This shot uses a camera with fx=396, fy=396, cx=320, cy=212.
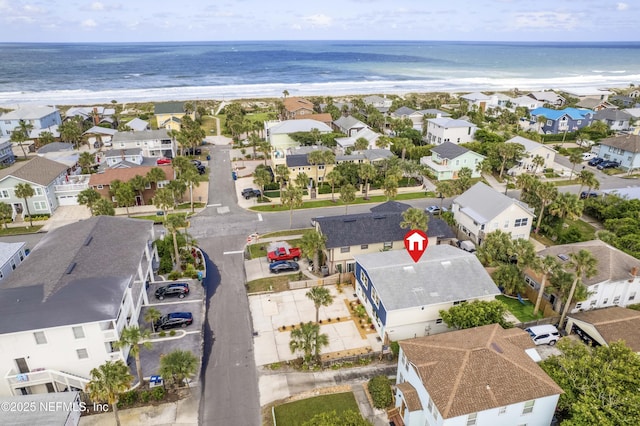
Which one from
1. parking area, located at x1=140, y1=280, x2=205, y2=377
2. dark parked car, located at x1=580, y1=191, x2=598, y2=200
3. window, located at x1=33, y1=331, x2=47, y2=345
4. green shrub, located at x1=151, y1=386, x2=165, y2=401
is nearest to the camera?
window, located at x1=33, y1=331, x2=47, y2=345

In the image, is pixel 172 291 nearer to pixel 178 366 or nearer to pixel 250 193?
pixel 178 366

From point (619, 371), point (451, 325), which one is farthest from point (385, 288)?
point (619, 371)

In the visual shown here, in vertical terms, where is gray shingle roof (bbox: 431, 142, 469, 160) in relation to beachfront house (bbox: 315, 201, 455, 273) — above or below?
above

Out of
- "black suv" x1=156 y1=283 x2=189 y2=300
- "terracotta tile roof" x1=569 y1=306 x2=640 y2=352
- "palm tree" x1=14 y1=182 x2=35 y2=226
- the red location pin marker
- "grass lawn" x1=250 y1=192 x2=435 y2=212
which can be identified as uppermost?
"palm tree" x1=14 y1=182 x2=35 y2=226

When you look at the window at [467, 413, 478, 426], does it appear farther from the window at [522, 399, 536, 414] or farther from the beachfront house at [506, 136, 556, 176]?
the beachfront house at [506, 136, 556, 176]

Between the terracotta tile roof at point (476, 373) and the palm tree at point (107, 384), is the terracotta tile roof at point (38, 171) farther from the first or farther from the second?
the terracotta tile roof at point (476, 373)

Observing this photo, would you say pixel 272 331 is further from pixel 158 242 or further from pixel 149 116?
pixel 149 116

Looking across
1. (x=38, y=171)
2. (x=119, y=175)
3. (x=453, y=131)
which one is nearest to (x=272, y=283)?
(x=119, y=175)

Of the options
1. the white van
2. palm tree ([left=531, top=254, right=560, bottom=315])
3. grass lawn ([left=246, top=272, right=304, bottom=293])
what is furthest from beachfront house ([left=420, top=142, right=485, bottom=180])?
the white van
